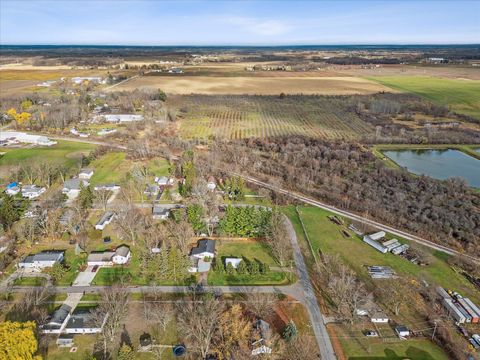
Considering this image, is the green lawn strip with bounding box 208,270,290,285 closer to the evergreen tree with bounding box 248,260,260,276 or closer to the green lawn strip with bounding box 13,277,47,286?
the evergreen tree with bounding box 248,260,260,276

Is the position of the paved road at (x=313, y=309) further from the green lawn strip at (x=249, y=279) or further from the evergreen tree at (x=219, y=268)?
the evergreen tree at (x=219, y=268)

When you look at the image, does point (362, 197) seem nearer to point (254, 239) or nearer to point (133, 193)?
point (254, 239)

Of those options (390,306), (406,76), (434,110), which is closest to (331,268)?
(390,306)

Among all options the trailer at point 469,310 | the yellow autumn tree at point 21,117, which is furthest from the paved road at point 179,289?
the yellow autumn tree at point 21,117

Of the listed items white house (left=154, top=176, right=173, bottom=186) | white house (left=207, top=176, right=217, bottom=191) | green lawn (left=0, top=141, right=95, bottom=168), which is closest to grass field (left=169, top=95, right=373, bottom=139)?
green lawn (left=0, top=141, right=95, bottom=168)

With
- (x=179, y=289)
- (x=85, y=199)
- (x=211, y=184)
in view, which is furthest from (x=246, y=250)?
(x=85, y=199)
